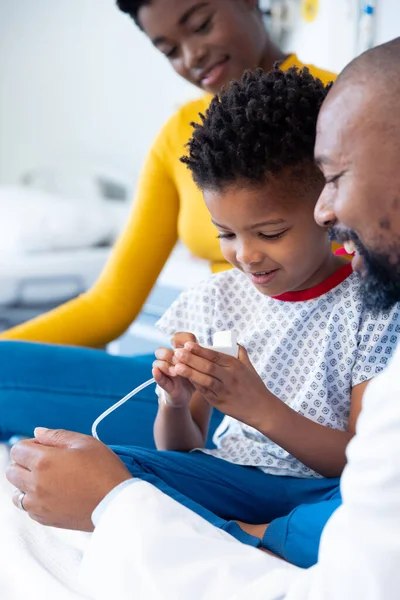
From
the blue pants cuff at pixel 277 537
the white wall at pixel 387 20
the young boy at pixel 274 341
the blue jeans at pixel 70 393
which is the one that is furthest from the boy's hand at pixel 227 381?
the white wall at pixel 387 20

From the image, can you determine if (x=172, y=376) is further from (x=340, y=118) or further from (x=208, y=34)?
(x=208, y=34)

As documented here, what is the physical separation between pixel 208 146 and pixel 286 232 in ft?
0.56

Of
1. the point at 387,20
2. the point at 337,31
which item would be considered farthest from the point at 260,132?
the point at 337,31

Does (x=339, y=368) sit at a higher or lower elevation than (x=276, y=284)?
lower

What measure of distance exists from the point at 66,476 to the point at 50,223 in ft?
8.10

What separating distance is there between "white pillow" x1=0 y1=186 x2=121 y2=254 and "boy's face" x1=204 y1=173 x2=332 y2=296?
88.4 inches

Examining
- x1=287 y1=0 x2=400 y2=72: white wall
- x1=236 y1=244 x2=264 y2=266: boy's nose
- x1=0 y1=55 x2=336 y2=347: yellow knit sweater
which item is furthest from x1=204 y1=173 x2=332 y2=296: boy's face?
x1=287 y1=0 x2=400 y2=72: white wall

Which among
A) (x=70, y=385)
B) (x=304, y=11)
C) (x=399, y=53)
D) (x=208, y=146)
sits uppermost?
(x=304, y=11)

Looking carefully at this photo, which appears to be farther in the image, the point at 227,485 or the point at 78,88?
the point at 78,88

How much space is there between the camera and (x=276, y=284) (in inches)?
46.6

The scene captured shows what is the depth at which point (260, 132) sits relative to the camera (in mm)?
1130

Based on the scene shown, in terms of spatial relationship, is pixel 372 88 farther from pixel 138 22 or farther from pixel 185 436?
pixel 138 22

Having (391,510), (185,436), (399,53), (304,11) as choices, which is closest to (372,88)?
(399,53)

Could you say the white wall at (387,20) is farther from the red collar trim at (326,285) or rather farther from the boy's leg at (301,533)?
the boy's leg at (301,533)
